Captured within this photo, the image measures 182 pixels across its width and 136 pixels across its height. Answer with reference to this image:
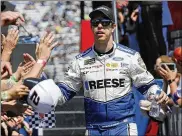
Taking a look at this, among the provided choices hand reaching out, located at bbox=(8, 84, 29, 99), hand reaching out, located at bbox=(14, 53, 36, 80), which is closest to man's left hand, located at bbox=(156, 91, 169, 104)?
hand reaching out, located at bbox=(14, 53, 36, 80)

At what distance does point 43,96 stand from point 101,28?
1.67 metres

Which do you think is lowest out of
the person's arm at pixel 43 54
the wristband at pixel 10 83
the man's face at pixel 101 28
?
the wristband at pixel 10 83

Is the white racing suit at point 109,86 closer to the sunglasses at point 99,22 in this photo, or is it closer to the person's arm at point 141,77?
the person's arm at point 141,77

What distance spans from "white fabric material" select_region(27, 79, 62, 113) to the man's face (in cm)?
128

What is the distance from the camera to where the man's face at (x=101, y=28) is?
8.51m

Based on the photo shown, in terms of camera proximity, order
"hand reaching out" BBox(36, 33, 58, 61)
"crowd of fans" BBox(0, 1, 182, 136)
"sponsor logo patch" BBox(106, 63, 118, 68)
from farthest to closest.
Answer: "crowd of fans" BBox(0, 1, 182, 136)
"sponsor logo patch" BBox(106, 63, 118, 68)
"hand reaching out" BBox(36, 33, 58, 61)

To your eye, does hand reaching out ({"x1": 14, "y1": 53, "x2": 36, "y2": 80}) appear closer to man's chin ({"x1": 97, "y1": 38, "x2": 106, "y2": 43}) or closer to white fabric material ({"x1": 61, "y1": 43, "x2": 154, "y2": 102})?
white fabric material ({"x1": 61, "y1": 43, "x2": 154, "y2": 102})

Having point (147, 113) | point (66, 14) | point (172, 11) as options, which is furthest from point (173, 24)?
point (147, 113)

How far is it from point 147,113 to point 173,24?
523 cm

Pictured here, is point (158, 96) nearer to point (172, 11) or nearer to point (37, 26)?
point (172, 11)

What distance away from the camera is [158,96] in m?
8.31

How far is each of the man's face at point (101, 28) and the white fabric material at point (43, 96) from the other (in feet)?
4.20

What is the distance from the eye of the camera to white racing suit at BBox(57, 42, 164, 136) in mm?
8422

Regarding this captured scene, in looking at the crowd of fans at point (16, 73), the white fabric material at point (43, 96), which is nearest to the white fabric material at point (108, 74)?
the crowd of fans at point (16, 73)
